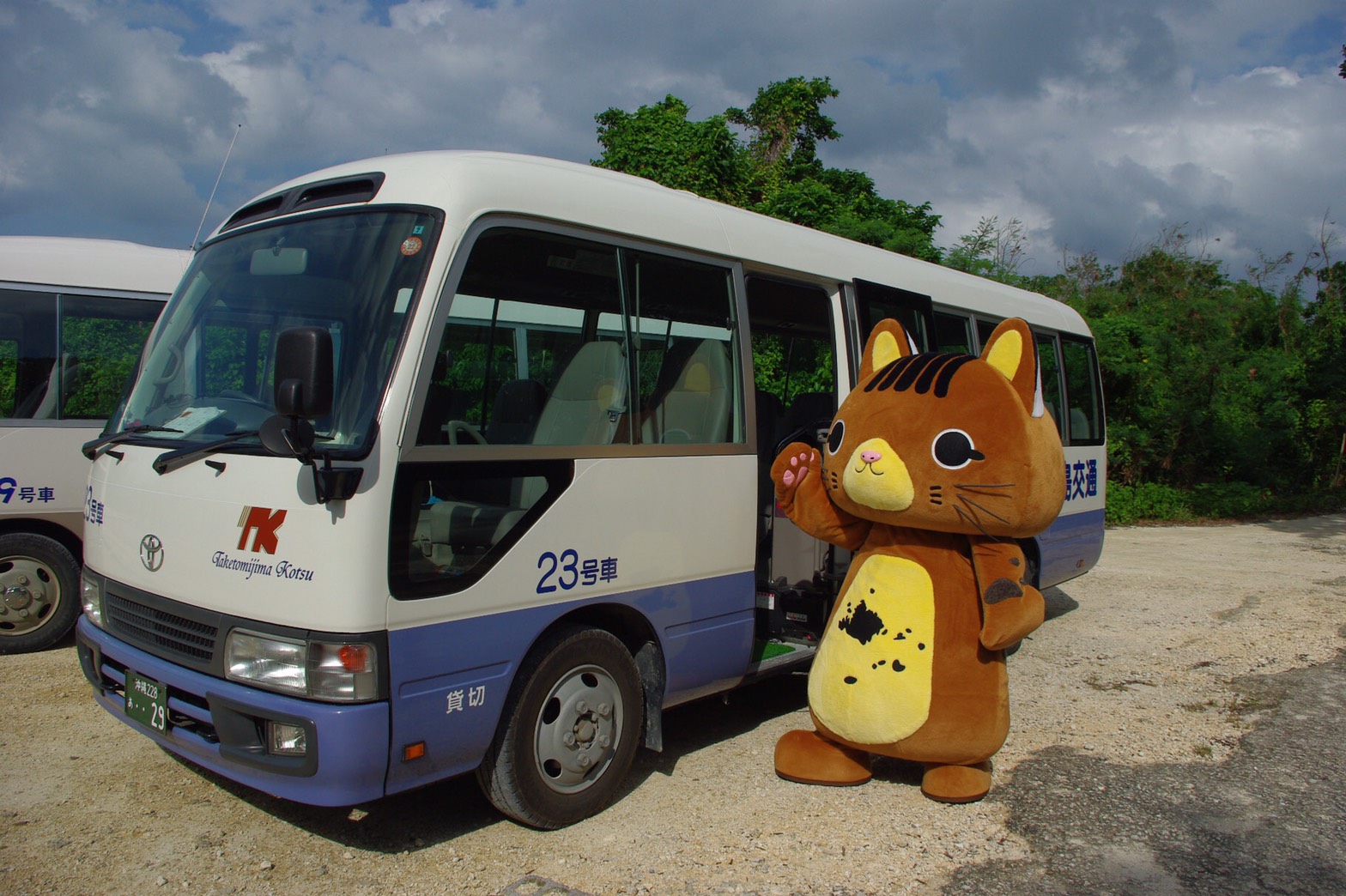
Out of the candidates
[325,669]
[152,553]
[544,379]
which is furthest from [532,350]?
[152,553]

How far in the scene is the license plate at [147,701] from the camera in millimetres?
3676

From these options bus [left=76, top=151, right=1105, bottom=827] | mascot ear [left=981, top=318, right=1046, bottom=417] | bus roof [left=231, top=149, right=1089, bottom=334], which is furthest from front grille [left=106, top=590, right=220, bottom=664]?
mascot ear [left=981, top=318, right=1046, bottom=417]

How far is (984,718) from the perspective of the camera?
421 cm

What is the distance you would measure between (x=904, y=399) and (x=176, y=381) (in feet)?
9.86

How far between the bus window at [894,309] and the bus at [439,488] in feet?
2.43

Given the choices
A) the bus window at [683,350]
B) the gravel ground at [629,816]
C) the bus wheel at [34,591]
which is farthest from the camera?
the bus wheel at [34,591]

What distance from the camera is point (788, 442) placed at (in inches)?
236

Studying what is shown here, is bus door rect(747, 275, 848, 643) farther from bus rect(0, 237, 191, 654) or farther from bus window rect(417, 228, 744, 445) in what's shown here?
bus rect(0, 237, 191, 654)

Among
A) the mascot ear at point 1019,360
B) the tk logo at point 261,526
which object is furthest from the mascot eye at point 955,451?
the tk logo at point 261,526

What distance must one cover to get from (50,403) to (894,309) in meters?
5.36

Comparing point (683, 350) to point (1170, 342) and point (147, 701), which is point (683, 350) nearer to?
point (147, 701)

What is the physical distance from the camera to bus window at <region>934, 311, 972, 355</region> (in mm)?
6598

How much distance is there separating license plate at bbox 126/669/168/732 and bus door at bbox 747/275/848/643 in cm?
275

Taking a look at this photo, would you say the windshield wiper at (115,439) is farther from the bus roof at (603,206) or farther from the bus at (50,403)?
the bus at (50,403)
